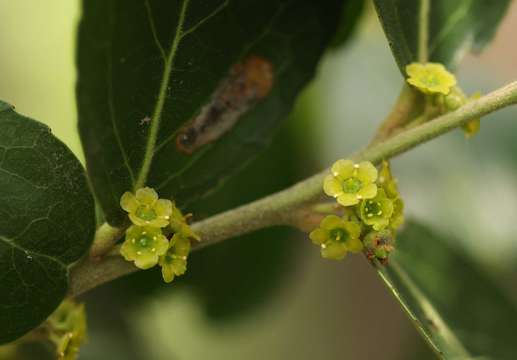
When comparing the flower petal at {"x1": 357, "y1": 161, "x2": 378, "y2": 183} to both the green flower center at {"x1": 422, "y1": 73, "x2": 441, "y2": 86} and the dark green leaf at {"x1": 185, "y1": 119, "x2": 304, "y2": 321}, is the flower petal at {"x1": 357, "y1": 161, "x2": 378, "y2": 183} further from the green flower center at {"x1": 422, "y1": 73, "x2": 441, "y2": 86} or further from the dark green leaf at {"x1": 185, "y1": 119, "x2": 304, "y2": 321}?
the dark green leaf at {"x1": 185, "y1": 119, "x2": 304, "y2": 321}

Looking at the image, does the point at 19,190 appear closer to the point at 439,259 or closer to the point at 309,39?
the point at 309,39

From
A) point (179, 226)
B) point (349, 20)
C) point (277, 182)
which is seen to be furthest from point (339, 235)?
point (277, 182)

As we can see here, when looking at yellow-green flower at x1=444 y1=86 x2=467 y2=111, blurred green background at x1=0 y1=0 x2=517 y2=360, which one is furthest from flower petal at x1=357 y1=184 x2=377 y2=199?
blurred green background at x1=0 y1=0 x2=517 y2=360

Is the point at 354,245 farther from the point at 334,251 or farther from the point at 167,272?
the point at 167,272

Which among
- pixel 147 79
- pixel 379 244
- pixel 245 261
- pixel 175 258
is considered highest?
pixel 245 261

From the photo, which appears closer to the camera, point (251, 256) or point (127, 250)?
point (127, 250)
